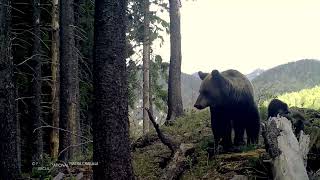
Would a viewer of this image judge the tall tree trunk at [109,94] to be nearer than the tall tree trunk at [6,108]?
Yes

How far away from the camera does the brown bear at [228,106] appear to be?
28.7ft

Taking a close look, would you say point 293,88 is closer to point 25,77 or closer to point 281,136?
point 25,77

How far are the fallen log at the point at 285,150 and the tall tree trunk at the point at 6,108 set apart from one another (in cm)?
490

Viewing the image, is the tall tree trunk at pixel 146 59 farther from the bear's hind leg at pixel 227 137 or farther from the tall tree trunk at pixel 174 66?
the bear's hind leg at pixel 227 137

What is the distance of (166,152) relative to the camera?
1002cm

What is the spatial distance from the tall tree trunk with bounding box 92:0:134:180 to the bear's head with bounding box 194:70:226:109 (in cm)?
237

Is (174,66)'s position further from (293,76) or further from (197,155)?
(293,76)

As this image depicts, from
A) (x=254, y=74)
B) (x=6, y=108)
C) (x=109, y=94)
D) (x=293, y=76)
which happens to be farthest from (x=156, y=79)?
(x=254, y=74)

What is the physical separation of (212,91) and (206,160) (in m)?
1.36

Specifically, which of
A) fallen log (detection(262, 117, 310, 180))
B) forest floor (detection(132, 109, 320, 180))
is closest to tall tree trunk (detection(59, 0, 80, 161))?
forest floor (detection(132, 109, 320, 180))

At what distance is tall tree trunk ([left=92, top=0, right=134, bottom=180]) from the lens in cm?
662

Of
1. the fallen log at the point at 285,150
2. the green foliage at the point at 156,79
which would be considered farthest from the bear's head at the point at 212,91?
the green foliage at the point at 156,79

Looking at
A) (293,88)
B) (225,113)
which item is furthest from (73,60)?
(293,88)

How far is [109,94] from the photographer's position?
6.61 meters
